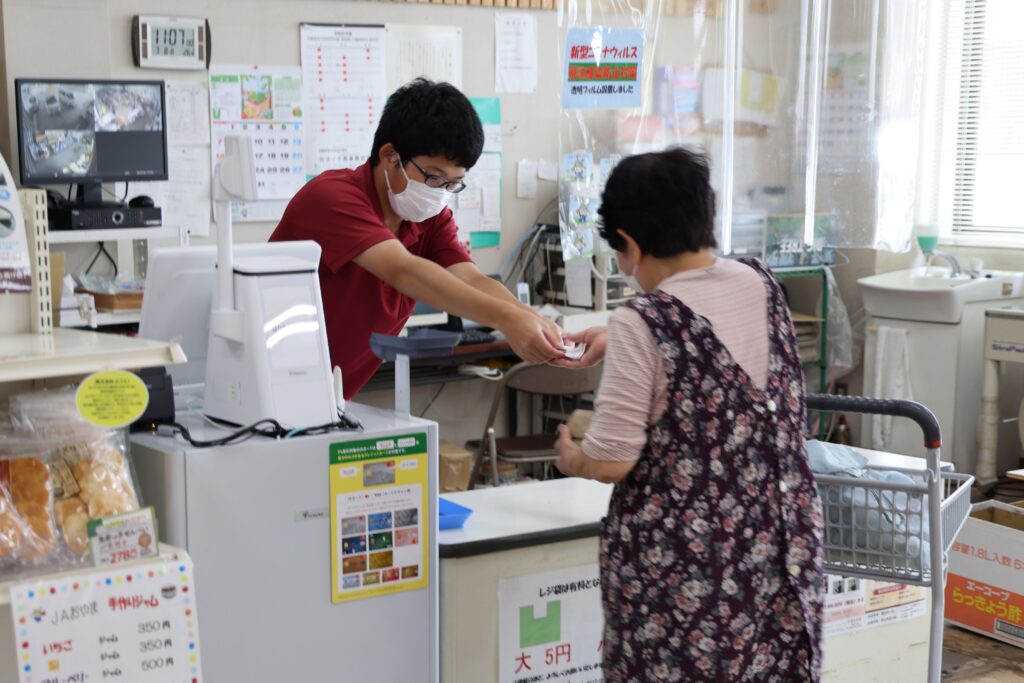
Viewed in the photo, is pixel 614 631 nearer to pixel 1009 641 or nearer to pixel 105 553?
pixel 105 553

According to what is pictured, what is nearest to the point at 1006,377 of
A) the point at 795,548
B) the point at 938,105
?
the point at 938,105

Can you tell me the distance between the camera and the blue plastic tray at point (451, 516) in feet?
7.32

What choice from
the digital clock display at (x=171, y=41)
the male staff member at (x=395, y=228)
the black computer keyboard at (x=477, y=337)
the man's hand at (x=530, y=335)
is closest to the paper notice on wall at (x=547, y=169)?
the black computer keyboard at (x=477, y=337)

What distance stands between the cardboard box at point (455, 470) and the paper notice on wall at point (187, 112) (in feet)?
4.96

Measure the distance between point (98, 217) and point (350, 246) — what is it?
186cm

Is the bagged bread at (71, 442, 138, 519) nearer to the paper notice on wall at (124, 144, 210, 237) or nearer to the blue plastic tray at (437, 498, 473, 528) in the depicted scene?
the blue plastic tray at (437, 498, 473, 528)

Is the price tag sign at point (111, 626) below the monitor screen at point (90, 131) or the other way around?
below

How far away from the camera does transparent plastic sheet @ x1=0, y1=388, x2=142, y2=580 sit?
5.47 feet

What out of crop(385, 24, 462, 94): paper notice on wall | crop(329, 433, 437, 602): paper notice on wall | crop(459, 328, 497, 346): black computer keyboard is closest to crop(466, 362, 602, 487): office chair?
crop(459, 328, 497, 346): black computer keyboard

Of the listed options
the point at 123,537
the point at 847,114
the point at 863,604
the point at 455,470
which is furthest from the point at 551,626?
the point at 847,114

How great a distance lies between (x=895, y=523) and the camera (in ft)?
7.34

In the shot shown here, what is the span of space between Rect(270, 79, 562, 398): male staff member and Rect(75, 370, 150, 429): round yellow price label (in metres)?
0.70

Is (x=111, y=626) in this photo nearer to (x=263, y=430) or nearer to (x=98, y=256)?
(x=263, y=430)

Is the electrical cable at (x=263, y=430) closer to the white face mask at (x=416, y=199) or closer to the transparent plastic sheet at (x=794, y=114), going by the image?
the white face mask at (x=416, y=199)
